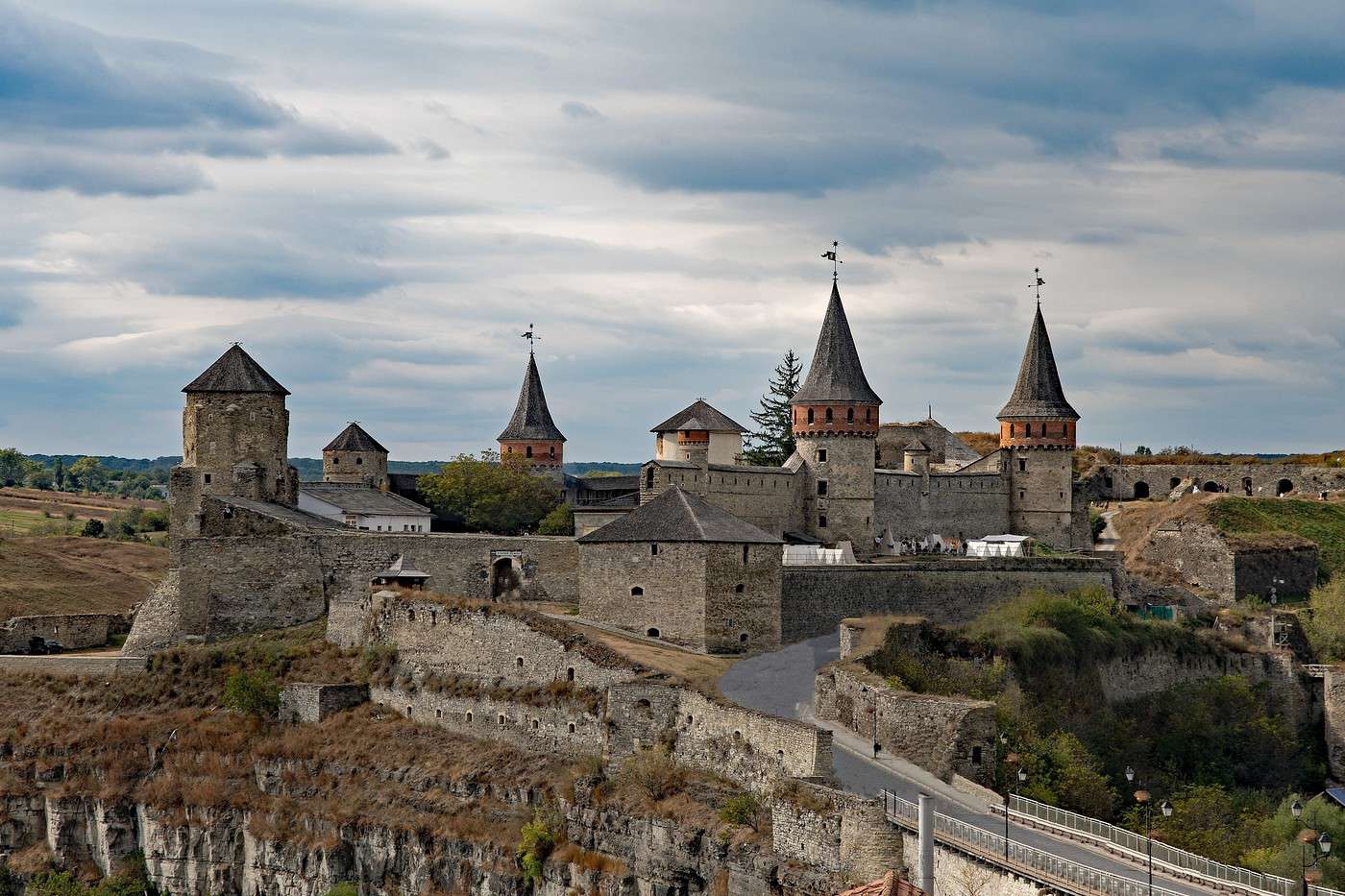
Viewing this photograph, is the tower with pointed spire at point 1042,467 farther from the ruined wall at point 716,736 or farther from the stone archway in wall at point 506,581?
the ruined wall at point 716,736

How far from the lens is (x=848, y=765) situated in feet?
127

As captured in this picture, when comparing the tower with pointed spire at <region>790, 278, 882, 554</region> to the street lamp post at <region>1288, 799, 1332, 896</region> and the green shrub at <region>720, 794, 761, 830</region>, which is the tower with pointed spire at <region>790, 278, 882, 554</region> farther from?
the green shrub at <region>720, 794, 761, 830</region>

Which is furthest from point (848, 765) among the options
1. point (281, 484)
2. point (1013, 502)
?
point (1013, 502)

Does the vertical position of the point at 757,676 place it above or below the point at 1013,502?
below

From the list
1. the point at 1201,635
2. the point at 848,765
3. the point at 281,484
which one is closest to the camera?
the point at 848,765

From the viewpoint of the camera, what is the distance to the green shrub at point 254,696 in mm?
49719

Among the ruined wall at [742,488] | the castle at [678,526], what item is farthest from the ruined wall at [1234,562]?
the ruined wall at [742,488]

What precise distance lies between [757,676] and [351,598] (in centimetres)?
1302

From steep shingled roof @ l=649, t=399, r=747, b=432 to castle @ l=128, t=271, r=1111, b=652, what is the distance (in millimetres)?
100

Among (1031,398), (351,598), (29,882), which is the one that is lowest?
(29,882)

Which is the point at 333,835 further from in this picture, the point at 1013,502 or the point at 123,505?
the point at 123,505

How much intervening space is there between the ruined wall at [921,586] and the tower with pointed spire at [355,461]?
887 inches

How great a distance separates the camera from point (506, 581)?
181 ft

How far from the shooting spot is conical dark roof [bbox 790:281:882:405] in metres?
64.6
